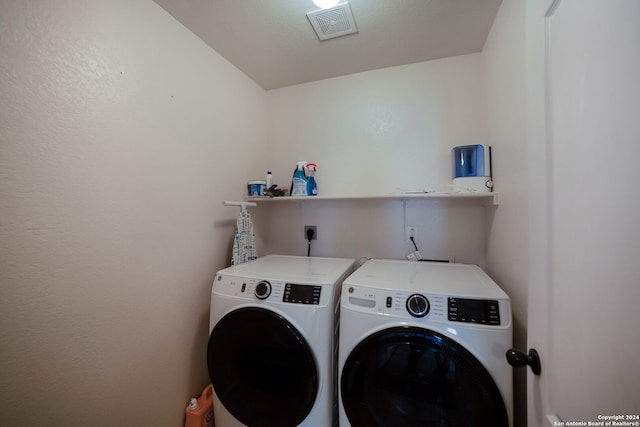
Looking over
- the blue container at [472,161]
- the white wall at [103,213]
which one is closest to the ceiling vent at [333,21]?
the white wall at [103,213]

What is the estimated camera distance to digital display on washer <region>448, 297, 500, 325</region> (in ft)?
2.72

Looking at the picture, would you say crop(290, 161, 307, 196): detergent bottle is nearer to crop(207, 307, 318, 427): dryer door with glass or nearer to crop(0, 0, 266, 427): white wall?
crop(0, 0, 266, 427): white wall

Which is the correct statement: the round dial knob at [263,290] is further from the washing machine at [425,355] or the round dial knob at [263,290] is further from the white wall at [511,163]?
the white wall at [511,163]

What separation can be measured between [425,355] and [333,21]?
64.5 inches

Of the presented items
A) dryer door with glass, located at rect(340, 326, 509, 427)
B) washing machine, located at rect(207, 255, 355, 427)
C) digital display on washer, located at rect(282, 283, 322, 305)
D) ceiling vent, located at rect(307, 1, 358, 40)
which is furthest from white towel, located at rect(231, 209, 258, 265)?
ceiling vent, located at rect(307, 1, 358, 40)

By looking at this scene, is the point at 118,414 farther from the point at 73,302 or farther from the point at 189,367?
the point at 73,302

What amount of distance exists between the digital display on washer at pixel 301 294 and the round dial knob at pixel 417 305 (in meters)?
0.38

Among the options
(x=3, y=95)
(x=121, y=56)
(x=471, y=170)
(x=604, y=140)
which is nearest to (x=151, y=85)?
(x=121, y=56)

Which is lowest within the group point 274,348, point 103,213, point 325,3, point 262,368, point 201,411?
point 201,411

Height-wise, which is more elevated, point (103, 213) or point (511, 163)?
point (511, 163)

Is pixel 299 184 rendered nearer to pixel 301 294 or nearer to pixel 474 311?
pixel 301 294

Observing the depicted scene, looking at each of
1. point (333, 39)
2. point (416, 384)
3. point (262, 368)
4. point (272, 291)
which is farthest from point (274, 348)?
point (333, 39)

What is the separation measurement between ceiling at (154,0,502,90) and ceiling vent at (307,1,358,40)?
31mm

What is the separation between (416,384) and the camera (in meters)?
0.86
